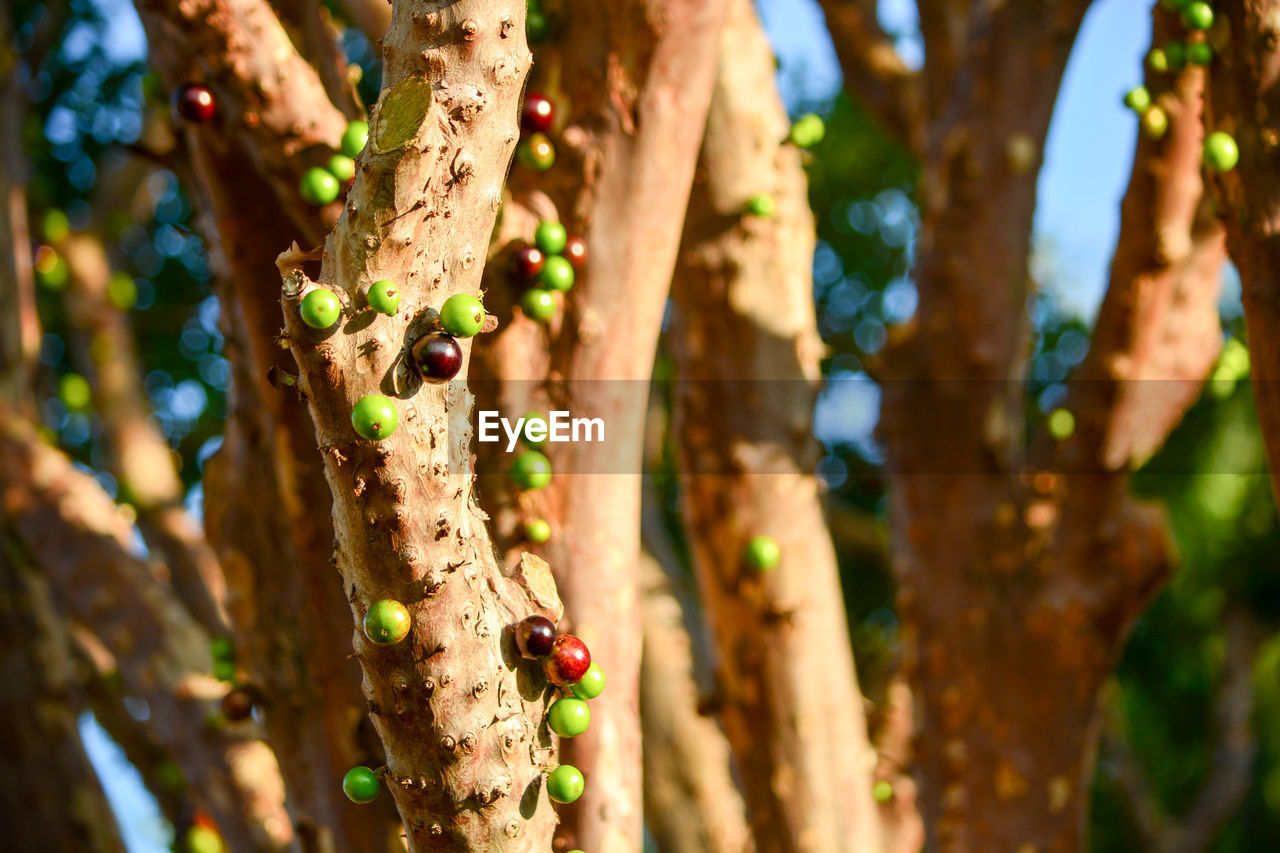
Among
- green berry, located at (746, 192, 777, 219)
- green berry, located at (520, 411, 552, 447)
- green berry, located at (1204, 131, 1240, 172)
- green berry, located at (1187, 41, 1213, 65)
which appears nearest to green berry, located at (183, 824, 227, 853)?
green berry, located at (520, 411, 552, 447)

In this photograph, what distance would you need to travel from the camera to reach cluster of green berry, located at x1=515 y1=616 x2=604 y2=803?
1.45m

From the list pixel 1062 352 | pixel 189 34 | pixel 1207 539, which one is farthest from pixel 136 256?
pixel 1207 539

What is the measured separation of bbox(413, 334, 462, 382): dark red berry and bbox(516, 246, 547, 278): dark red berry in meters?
0.58

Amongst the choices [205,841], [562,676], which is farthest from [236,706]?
[562,676]

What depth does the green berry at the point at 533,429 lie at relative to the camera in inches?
76.5

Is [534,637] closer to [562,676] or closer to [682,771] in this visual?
[562,676]

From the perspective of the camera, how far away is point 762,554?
97.0 inches

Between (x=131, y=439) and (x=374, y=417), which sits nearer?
(x=374, y=417)

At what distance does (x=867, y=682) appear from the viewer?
6770 millimetres

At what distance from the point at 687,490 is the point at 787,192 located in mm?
805

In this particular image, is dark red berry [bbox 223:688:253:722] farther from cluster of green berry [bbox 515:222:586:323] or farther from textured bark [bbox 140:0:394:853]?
cluster of green berry [bbox 515:222:586:323]

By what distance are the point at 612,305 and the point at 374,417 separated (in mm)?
798

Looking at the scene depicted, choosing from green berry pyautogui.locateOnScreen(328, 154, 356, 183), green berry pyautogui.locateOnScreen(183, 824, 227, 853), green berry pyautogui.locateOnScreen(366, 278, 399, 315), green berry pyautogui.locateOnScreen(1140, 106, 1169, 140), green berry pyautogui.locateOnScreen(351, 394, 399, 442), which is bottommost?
green berry pyautogui.locateOnScreen(183, 824, 227, 853)

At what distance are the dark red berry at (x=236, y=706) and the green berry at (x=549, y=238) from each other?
124 cm
